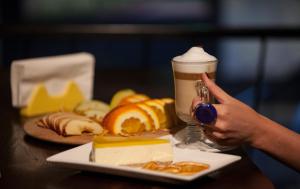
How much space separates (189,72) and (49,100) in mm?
806

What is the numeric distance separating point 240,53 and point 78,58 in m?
5.49

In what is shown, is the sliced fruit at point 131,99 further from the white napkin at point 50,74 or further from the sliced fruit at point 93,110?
the white napkin at point 50,74

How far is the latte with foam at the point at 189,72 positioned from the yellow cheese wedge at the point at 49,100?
63 cm

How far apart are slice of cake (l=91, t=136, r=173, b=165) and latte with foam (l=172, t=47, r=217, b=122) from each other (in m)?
0.25

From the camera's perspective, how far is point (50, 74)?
90.3 inches

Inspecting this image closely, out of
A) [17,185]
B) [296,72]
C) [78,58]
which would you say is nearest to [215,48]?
[296,72]

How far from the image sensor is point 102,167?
1307 mm

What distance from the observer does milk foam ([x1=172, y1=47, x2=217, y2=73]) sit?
160 centimetres

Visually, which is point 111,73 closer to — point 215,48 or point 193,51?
point 193,51

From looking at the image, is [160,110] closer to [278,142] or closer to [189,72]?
[189,72]

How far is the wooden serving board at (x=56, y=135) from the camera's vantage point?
64.4 inches

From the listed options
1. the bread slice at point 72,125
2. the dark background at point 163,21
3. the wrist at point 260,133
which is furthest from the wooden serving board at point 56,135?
the dark background at point 163,21

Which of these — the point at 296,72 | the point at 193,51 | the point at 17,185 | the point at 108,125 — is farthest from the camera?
the point at 296,72

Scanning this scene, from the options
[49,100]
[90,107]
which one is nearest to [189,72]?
[90,107]
